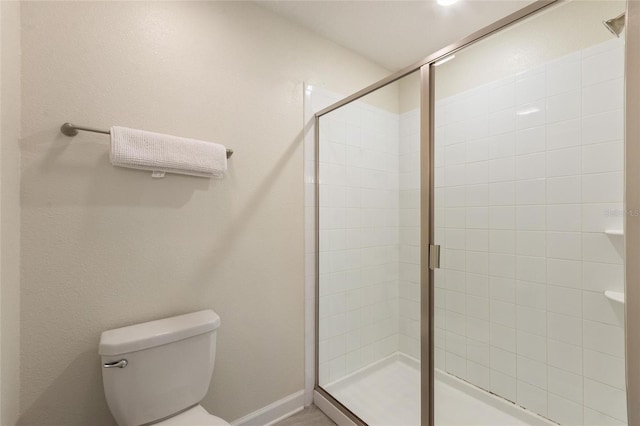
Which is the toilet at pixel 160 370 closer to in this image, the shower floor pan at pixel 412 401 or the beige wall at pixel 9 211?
the beige wall at pixel 9 211

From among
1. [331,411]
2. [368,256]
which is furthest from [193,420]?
[368,256]

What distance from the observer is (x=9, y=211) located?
2.98 ft

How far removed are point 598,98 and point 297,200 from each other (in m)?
1.58

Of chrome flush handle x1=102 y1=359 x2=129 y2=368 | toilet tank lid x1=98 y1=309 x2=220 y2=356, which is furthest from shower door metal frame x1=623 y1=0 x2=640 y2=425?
chrome flush handle x1=102 y1=359 x2=129 y2=368

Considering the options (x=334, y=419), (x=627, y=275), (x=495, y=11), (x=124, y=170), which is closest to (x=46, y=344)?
(x=124, y=170)

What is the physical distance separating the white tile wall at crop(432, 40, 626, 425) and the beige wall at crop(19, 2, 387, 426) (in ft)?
2.93

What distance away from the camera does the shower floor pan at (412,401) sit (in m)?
1.57

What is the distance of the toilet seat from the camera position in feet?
Result: 3.46

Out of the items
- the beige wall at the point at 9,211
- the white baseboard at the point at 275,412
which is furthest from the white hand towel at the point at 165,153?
the white baseboard at the point at 275,412

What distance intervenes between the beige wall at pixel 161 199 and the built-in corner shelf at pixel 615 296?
1.52 m

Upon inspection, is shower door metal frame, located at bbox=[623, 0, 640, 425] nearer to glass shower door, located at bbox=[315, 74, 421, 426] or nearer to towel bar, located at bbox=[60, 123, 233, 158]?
glass shower door, located at bbox=[315, 74, 421, 426]

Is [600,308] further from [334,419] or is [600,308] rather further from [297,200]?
[297,200]

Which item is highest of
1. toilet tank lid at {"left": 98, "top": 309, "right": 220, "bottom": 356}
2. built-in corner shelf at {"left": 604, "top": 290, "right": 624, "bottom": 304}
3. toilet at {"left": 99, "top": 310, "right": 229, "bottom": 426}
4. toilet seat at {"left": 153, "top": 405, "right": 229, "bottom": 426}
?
built-in corner shelf at {"left": 604, "top": 290, "right": 624, "bottom": 304}

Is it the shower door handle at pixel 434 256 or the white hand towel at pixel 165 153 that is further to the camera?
the shower door handle at pixel 434 256
